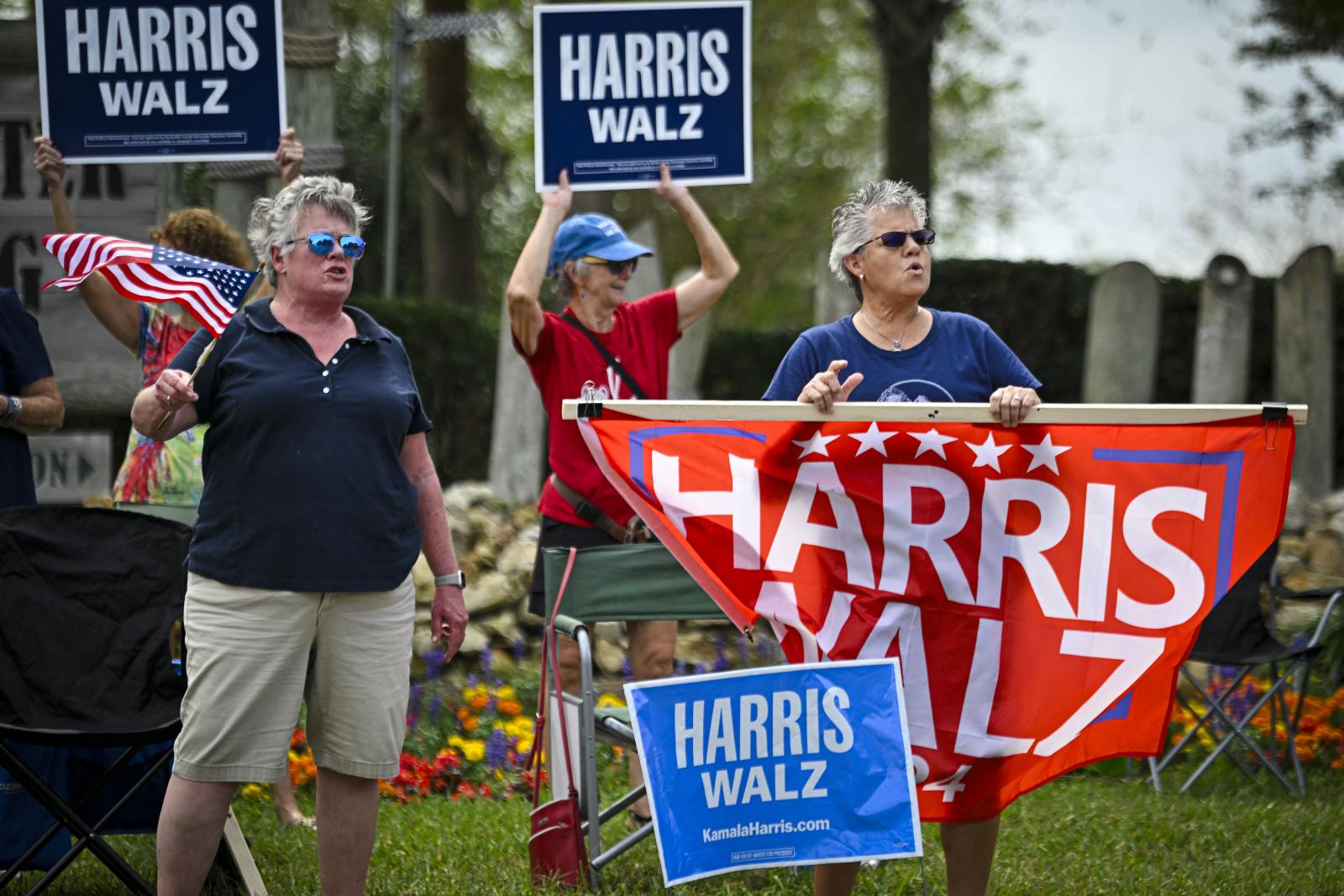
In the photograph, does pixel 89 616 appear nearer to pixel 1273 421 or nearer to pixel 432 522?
pixel 432 522

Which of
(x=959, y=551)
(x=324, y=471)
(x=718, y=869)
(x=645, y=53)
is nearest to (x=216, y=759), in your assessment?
(x=324, y=471)

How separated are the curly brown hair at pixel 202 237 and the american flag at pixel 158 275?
2.95 feet

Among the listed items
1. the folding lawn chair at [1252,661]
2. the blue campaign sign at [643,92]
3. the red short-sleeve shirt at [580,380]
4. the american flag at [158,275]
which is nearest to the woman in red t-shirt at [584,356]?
the red short-sleeve shirt at [580,380]

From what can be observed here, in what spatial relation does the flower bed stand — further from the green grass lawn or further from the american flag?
the american flag

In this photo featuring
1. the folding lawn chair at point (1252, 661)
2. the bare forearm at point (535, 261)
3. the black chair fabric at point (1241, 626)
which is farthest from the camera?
the black chair fabric at point (1241, 626)

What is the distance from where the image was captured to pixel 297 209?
3.77 m

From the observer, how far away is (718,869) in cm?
384

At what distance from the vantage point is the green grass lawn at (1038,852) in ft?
15.5

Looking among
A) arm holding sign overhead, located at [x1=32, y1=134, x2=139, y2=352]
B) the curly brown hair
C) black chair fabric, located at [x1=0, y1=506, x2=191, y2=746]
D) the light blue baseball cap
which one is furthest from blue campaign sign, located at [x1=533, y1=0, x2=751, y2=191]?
black chair fabric, located at [x1=0, y1=506, x2=191, y2=746]

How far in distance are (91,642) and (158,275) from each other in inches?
45.3

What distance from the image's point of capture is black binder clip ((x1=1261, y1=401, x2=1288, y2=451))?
3820 mm

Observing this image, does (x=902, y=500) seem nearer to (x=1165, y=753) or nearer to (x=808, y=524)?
(x=808, y=524)

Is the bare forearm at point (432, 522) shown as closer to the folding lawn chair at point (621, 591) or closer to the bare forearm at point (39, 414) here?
the folding lawn chair at point (621, 591)

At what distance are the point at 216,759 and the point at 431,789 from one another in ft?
8.45
